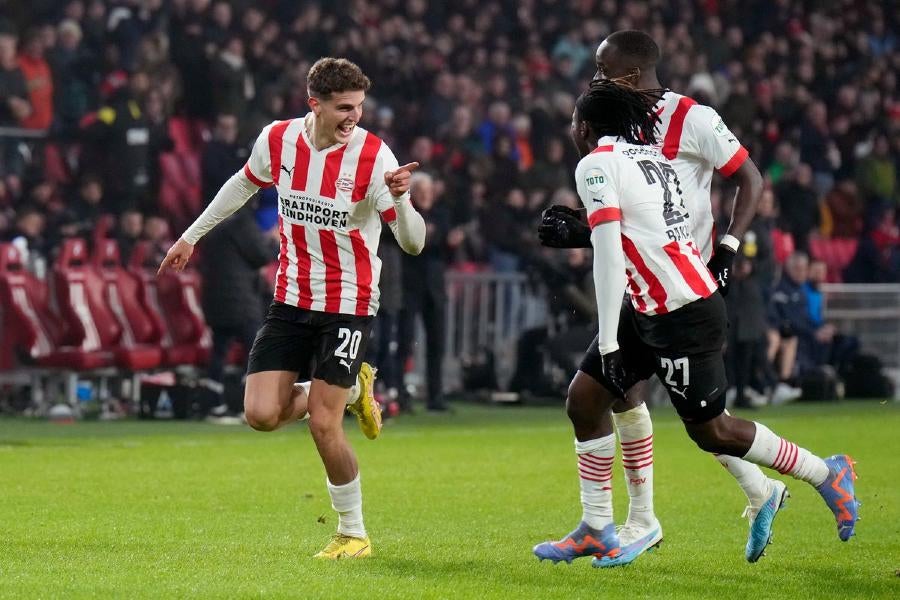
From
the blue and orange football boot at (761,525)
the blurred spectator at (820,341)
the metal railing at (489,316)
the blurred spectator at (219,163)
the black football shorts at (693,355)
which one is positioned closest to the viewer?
the black football shorts at (693,355)

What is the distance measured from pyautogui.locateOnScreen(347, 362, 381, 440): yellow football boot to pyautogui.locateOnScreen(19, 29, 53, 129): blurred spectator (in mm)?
11090

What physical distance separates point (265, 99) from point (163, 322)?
421 centimetres

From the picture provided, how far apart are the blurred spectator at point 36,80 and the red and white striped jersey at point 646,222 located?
41.0 ft

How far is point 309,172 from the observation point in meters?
7.69

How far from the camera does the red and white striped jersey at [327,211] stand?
25.1 ft

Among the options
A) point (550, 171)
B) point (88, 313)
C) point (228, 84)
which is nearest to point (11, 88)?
point (228, 84)

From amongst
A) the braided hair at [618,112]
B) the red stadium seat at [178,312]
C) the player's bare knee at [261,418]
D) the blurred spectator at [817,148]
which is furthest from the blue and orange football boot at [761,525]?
the blurred spectator at [817,148]

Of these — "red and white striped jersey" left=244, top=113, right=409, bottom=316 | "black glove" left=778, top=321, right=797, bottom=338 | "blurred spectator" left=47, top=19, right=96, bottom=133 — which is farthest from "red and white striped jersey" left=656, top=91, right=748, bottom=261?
"blurred spectator" left=47, top=19, right=96, bottom=133

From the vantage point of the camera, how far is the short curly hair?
7.41m

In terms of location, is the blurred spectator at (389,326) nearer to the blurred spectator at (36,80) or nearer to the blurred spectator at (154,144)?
the blurred spectator at (154,144)

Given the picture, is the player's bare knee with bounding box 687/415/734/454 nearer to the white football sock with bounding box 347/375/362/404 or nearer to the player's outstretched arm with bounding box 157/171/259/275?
the white football sock with bounding box 347/375/362/404

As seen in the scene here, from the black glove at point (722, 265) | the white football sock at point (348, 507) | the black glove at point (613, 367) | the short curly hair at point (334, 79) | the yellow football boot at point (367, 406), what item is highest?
the short curly hair at point (334, 79)

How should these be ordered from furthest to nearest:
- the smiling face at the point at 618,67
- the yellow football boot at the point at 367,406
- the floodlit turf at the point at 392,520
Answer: the yellow football boot at the point at 367,406 < the smiling face at the point at 618,67 < the floodlit turf at the point at 392,520

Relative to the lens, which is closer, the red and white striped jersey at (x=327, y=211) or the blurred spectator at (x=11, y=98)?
the red and white striped jersey at (x=327, y=211)
